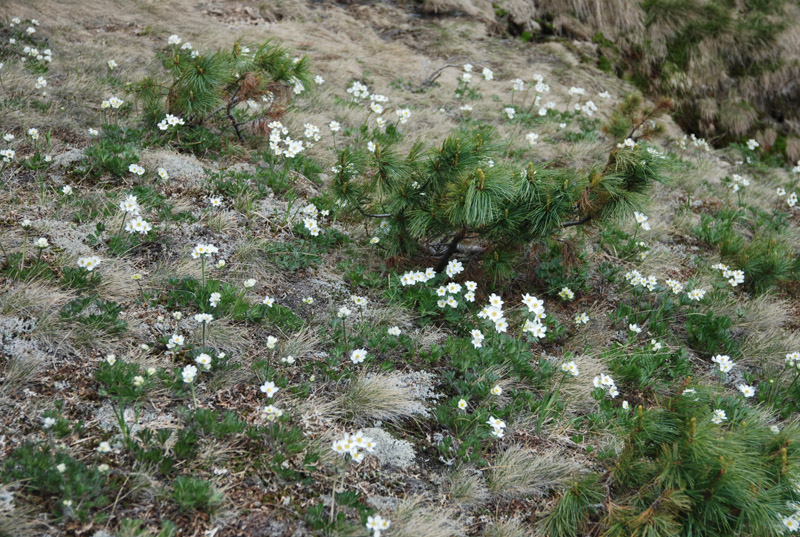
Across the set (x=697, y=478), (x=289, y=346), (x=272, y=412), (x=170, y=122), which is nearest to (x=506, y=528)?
(x=697, y=478)

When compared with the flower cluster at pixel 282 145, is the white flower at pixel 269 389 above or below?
below

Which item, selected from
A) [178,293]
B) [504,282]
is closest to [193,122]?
[178,293]

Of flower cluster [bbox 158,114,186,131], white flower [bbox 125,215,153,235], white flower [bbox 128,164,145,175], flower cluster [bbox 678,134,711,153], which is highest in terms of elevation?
flower cluster [bbox 158,114,186,131]

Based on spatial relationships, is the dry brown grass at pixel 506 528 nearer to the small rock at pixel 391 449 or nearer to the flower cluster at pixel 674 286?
the small rock at pixel 391 449

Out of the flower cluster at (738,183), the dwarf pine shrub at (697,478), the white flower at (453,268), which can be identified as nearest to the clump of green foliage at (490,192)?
the white flower at (453,268)

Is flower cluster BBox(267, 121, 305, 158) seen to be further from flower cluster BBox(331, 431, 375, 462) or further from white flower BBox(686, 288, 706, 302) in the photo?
white flower BBox(686, 288, 706, 302)

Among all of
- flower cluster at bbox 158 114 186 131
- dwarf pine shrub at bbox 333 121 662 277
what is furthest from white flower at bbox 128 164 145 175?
dwarf pine shrub at bbox 333 121 662 277

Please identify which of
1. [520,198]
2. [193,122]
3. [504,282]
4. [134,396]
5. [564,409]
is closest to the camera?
[134,396]

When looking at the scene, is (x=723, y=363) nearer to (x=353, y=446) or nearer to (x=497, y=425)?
(x=497, y=425)

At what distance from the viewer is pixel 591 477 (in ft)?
9.32

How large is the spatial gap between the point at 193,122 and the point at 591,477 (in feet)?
14.2

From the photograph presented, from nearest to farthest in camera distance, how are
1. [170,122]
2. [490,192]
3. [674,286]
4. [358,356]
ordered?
[358,356], [490,192], [674,286], [170,122]

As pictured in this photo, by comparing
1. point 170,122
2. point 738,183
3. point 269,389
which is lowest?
point 738,183

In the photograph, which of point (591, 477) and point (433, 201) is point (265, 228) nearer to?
point (433, 201)
